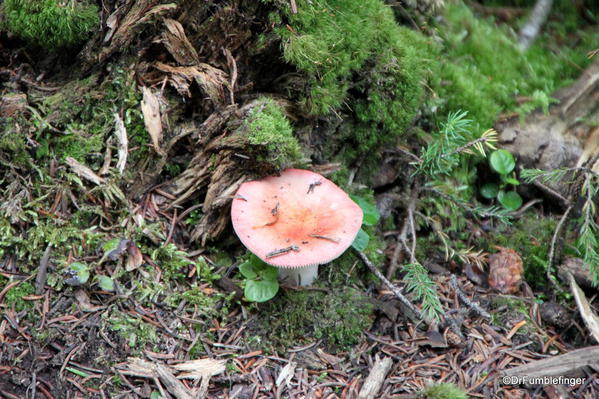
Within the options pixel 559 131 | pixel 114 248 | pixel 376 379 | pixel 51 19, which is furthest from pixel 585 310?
pixel 51 19

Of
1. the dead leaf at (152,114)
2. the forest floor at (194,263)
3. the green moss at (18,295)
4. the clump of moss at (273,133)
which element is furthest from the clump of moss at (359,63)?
the green moss at (18,295)

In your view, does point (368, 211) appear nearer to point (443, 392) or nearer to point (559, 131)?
point (443, 392)

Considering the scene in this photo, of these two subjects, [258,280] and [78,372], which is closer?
[78,372]

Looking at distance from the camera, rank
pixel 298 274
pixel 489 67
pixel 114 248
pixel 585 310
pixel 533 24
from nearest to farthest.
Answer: pixel 114 248 → pixel 298 274 → pixel 585 310 → pixel 489 67 → pixel 533 24

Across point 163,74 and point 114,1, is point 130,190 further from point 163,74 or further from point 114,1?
point 114,1

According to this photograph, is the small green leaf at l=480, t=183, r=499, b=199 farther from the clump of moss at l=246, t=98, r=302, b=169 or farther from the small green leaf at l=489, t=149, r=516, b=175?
the clump of moss at l=246, t=98, r=302, b=169

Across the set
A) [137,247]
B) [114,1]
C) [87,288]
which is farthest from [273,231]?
[114,1]
